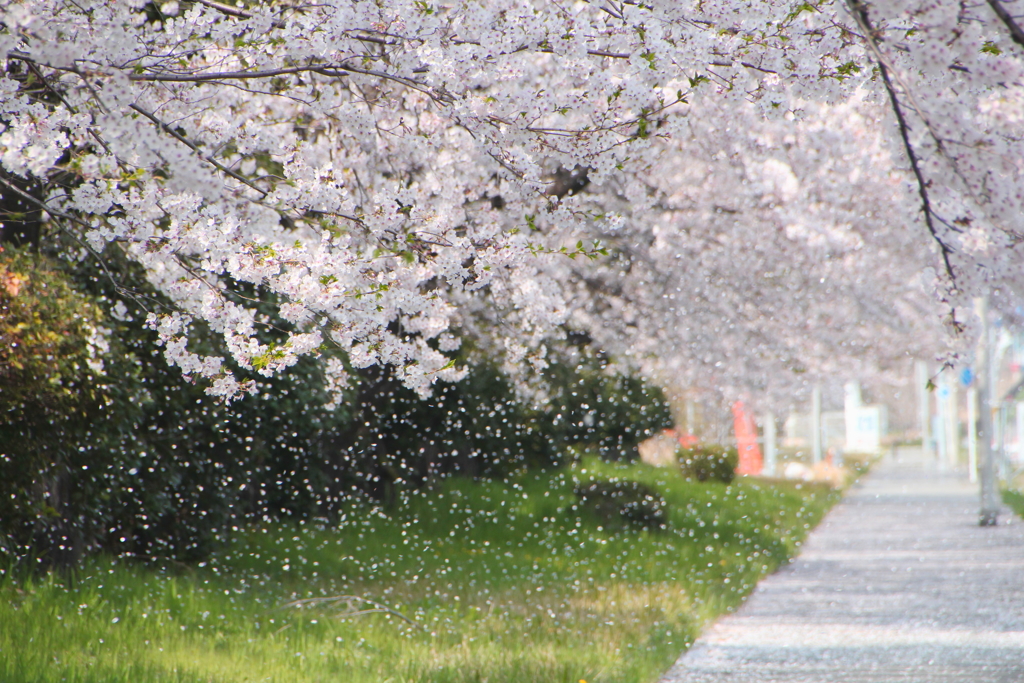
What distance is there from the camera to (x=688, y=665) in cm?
638

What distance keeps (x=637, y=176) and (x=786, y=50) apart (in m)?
6.89

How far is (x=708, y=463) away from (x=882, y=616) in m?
14.3

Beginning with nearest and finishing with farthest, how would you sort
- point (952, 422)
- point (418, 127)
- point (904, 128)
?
point (904, 128) < point (418, 127) < point (952, 422)

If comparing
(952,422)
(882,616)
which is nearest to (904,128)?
(882,616)

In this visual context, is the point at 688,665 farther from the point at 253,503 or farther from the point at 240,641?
the point at 253,503

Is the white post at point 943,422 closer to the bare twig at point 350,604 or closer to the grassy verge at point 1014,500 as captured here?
the grassy verge at point 1014,500

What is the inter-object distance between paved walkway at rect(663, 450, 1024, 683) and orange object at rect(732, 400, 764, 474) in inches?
531

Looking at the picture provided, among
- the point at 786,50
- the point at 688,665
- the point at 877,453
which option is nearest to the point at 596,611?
the point at 688,665

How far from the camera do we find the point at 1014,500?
61.2 ft

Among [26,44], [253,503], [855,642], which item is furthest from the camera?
[253,503]

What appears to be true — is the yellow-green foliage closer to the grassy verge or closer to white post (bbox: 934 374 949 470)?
the grassy verge

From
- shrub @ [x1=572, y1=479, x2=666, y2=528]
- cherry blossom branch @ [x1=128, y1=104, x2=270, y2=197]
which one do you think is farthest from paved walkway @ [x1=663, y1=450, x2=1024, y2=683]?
cherry blossom branch @ [x1=128, y1=104, x2=270, y2=197]

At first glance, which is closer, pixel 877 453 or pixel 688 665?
pixel 688 665

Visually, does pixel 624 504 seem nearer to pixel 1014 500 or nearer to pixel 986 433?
pixel 986 433
